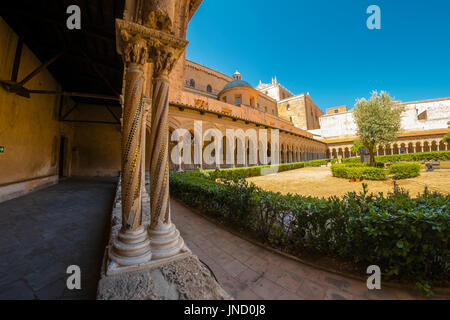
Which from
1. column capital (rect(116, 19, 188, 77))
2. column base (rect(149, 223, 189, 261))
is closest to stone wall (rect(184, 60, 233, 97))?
column capital (rect(116, 19, 188, 77))

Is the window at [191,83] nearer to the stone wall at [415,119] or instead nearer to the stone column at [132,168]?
the stone column at [132,168]

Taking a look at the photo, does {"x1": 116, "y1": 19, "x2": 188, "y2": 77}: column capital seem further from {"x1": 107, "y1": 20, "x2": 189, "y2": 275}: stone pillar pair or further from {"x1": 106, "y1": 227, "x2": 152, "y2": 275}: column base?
{"x1": 106, "y1": 227, "x2": 152, "y2": 275}: column base

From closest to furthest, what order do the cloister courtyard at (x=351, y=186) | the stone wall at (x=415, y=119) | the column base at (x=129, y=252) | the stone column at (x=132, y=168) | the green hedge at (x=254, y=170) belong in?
the column base at (x=129, y=252) < the stone column at (x=132, y=168) < the cloister courtyard at (x=351, y=186) < the green hedge at (x=254, y=170) < the stone wall at (x=415, y=119)

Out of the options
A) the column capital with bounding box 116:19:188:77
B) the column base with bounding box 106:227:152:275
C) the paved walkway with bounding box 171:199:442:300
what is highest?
the column capital with bounding box 116:19:188:77

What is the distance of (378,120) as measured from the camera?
15.3 meters

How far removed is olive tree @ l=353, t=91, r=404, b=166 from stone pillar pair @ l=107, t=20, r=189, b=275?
1892 centimetres

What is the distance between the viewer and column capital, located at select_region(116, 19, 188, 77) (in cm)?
220

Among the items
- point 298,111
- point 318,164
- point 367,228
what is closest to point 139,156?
point 367,228

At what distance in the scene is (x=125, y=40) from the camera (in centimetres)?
221

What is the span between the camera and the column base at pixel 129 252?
1.75 meters

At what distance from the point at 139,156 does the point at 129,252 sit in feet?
3.70

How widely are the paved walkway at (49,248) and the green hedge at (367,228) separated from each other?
2.68 metres

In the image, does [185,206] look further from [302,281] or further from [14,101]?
[14,101]

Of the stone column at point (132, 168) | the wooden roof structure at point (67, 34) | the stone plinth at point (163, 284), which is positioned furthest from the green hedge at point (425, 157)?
the wooden roof structure at point (67, 34)
